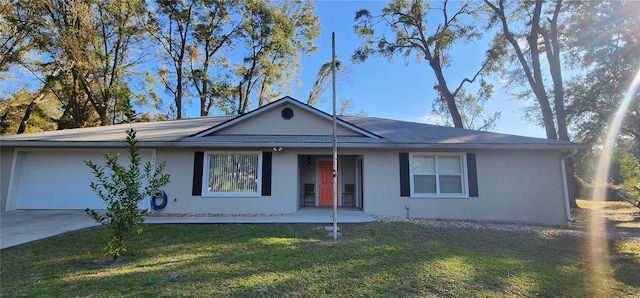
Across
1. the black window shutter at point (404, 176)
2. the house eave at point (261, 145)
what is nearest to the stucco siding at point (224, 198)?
the house eave at point (261, 145)

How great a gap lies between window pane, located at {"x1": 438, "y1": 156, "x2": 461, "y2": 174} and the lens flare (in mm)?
3476

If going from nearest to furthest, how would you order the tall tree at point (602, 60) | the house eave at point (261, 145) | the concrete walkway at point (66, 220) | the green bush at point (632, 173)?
the concrete walkway at point (66, 220) < the house eave at point (261, 145) < the green bush at point (632, 173) < the tall tree at point (602, 60)

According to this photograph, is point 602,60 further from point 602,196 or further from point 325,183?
point 325,183

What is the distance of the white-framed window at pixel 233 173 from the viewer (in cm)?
916

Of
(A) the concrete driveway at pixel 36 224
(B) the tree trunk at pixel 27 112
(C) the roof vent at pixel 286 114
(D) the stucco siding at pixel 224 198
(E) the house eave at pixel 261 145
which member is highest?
(B) the tree trunk at pixel 27 112

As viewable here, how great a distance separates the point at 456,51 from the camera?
19875 mm

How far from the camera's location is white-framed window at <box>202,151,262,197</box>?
9164mm

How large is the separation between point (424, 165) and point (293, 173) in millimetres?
4064

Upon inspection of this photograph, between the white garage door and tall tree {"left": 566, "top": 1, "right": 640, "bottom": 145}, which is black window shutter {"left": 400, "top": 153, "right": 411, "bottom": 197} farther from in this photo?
tall tree {"left": 566, "top": 1, "right": 640, "bottom": 145}

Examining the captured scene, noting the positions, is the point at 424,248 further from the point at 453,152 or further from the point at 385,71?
the point at 385,71

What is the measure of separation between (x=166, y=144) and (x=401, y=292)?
773cm

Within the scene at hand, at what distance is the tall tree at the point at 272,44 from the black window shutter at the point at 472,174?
1661 centimetres

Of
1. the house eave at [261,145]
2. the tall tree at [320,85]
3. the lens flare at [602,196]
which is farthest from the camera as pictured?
the tall tree at [320,85]

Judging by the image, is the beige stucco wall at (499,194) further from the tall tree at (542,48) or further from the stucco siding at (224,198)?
the tall tree at (542,48)
